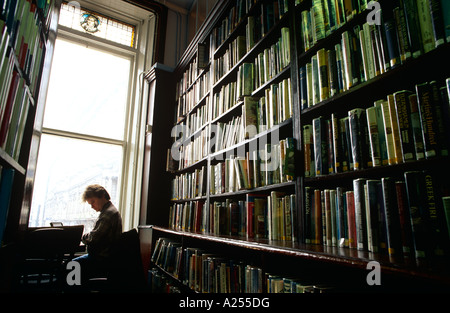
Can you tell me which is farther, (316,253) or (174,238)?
(174,238)

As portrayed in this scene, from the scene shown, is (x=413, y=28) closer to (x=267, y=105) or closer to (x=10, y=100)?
(x=267, y=105)

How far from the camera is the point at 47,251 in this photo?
2.53 m

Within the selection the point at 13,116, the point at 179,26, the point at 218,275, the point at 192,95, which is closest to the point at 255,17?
the point at 192,95

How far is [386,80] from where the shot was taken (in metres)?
0.97

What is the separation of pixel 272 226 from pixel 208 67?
5.81ft

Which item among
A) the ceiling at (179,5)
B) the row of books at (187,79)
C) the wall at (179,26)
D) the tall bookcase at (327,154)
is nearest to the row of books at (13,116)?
the tall bookcase at (327,154)

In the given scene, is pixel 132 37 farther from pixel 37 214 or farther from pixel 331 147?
pixel 331 147

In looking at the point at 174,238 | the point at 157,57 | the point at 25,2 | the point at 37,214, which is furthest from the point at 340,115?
the point at 37,214

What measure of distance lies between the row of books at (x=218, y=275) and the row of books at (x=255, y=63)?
3.65 ft

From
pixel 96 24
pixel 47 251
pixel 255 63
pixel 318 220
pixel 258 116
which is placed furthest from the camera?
pixel 96 24

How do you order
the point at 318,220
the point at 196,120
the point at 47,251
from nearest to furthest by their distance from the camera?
the point at 318,220 → the point at 47,251 → the point at 196,120

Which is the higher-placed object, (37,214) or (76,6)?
(76,6)

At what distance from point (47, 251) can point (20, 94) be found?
2059mm

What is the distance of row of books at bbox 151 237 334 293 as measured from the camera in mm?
1087
